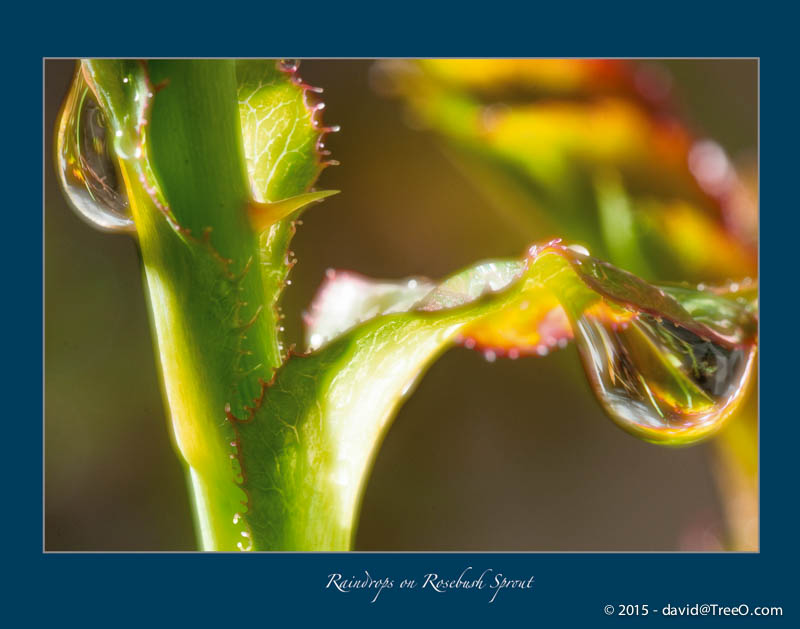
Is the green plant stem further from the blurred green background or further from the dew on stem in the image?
the blurred green background

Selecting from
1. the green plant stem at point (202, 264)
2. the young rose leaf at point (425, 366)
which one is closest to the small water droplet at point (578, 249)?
the young rose leaf at point (425, 366)

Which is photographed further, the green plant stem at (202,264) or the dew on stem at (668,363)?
the dew on stem at (668,363)

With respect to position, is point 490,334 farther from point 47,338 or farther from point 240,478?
Answer: point 47,338

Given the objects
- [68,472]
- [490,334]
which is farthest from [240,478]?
[68,472]

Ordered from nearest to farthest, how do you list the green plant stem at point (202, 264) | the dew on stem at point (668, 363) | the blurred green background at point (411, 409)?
1. the green plant stem at point (202, 264)
2. the dew on stem at point (668, 363)
3. the blurred green background at point (411, 409)

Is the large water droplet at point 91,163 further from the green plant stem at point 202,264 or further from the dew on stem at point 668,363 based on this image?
the dew on stem at point 668,363

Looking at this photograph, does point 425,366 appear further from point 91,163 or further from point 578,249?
point 91,163

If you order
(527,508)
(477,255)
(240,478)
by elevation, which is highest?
(477,255)

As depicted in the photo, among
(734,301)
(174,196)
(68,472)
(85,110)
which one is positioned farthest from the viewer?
(68,472)
